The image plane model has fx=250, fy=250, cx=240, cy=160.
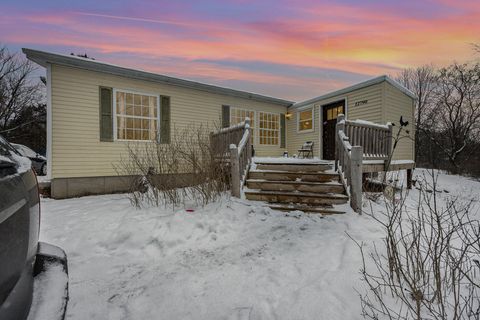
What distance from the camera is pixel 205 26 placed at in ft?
25.7

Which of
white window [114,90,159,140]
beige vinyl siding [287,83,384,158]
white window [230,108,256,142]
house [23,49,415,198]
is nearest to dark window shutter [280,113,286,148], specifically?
beige vinyl siding [287,83,384,158]

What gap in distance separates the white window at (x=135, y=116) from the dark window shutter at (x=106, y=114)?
0.57 feet

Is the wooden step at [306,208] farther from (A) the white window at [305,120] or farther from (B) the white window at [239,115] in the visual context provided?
(A) the white window at [305,120]

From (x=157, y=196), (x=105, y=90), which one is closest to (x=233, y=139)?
(x=157, y=196)

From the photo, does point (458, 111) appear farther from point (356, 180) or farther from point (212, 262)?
point (212, 262)

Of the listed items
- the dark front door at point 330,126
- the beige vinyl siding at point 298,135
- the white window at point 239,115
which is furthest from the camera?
the beige vinyl siding at point 298,135

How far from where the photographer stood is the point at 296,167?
6148 millimetres

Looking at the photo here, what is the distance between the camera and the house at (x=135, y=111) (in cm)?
680

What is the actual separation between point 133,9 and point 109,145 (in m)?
3.94

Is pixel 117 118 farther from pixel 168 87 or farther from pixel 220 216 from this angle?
pixel 220 216

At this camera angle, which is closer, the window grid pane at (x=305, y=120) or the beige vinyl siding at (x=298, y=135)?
the beige vinyl siding at (x=298, y=135)

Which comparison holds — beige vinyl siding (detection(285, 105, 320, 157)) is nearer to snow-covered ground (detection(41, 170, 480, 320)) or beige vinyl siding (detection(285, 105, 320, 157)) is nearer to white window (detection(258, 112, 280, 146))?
white window (detection(258, 112, 280, 146))

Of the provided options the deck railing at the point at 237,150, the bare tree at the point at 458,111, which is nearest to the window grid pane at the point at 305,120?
the deck railing at the point at 237,150

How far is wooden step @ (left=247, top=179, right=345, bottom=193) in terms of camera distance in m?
5.11
